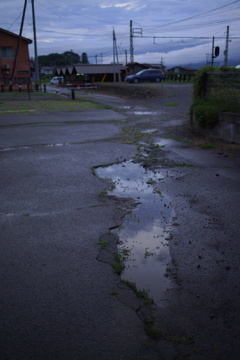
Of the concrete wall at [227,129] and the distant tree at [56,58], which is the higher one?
the distant tree at [56,58]

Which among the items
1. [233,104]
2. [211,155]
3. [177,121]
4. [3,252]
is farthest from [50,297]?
[177,121]

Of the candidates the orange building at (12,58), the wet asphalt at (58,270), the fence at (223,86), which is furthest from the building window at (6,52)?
the wet asphalt at (58,270)

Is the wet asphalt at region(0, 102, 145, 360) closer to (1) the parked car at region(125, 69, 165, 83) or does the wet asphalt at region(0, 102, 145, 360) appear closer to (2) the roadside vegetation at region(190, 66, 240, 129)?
(2) the roadside vegetation at region(190, 66, 240, 129)

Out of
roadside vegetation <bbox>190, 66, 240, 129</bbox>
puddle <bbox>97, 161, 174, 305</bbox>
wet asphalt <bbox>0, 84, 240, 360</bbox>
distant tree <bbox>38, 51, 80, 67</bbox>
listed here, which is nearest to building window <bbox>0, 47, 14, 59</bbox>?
roadside vegetation <bbox>190, 66, 240, 129</bbox>

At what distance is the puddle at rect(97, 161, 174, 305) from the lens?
3236mm

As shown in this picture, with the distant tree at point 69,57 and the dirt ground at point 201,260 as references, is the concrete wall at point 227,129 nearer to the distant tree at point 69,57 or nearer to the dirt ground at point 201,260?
the dirt ground at point 201,260

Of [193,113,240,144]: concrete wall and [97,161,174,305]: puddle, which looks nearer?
[97,161,174,305]: puddle

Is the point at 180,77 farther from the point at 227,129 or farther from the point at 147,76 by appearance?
the point at 227,129

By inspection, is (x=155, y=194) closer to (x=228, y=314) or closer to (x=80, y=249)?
(x=80, y=249)

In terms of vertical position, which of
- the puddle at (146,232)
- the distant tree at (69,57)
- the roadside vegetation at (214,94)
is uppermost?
the distant tree at (69,57)

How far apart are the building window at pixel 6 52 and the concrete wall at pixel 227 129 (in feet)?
134

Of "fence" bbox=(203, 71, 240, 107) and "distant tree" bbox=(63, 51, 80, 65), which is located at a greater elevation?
"distant tree" bbox=(63, 51, 80, 65)

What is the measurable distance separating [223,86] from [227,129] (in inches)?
60.9

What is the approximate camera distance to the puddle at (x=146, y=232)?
10.6 ft
